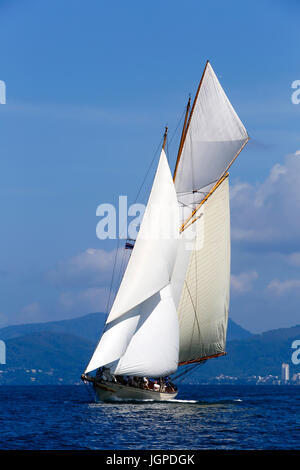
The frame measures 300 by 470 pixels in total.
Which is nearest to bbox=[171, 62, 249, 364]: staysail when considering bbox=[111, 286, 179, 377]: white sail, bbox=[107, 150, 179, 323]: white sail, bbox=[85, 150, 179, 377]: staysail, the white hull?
bbox=[111, 286, 179, 377]: white sail

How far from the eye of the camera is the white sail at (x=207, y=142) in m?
74.7

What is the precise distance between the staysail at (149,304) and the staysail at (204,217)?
4.61 m

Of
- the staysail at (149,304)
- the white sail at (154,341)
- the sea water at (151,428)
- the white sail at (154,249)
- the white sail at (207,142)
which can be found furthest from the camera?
the white sail at (207,142)

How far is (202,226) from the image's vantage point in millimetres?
75250

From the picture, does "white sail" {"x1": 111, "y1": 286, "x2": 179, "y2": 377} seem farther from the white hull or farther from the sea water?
the sea water

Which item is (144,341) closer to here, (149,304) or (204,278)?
(149,304)

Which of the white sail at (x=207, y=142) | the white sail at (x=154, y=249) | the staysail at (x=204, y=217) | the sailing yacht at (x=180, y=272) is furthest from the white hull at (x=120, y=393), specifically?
the white sail at (x=207, y=142)

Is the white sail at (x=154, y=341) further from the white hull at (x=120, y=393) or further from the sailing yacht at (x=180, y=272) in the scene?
the white hull at (x=120, y=393)

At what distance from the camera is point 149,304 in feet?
227
